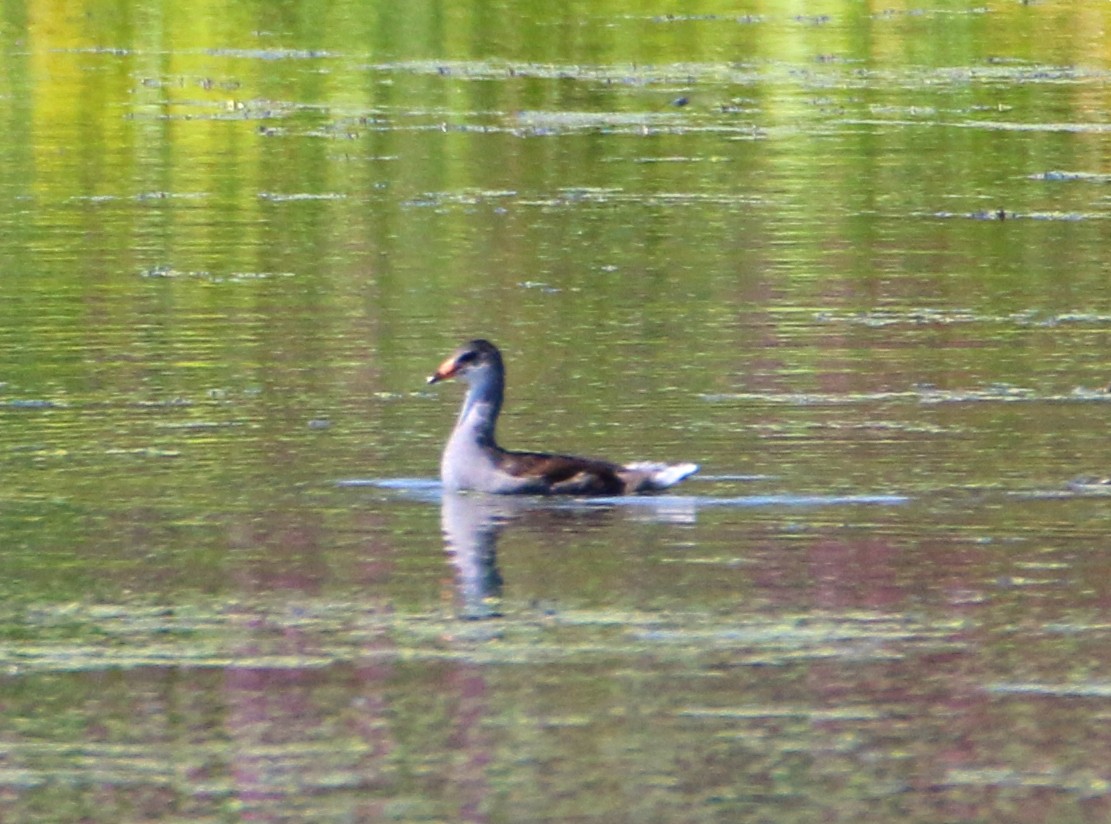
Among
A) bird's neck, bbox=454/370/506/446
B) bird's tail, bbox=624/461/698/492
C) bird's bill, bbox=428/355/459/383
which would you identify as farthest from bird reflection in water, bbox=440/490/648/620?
bird's bill, bbox=428/355/459/383

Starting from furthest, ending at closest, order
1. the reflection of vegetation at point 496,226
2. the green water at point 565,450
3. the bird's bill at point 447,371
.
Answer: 1. the reflection of vegetation at point 496,226
2. the bird's bill at point 447,371
3. the green water at point 565,450

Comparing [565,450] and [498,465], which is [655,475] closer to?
[498,465]

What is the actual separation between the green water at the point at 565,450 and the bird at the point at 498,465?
0.33 feet

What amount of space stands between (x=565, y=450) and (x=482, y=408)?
1.27 ft

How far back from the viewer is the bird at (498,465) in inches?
391

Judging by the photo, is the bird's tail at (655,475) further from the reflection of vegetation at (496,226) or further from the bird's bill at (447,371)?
the bird's bill at (447,371)

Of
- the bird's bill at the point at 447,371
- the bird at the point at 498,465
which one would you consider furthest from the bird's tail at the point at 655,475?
the bird's bill at the point at 447,371

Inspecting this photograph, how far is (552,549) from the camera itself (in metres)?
9.28

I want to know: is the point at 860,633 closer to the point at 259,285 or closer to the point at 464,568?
the point at 464,568

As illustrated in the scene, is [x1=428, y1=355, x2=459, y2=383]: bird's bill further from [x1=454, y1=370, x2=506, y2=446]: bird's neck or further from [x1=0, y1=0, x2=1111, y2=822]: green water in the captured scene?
[x1=0, y1=0, x2=1111, y2=822]: green water

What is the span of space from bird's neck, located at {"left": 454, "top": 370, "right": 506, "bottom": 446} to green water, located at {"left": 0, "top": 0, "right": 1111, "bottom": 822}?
0.25 metres

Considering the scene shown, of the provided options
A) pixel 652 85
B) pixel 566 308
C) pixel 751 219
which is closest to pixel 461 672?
pixel 566 308

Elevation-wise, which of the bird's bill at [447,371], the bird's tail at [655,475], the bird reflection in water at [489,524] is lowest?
the bird reflection in water at [489,524]

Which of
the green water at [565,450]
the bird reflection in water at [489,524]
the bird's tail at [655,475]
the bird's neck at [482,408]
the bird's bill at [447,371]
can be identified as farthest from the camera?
the bird's bill at [447,371]
